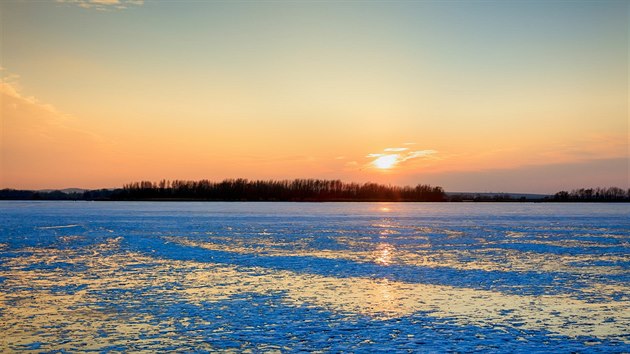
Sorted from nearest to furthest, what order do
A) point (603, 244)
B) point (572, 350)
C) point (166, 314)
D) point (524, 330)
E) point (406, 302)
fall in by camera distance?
point (572, 350)
point (524, 330)
point (166, 314)
point (406, 302)
point (603, 244)

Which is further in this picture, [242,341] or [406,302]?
[406,302]

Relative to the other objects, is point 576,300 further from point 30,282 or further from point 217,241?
point 217,241

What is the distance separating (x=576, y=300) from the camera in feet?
35.7

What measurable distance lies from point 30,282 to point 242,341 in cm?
722

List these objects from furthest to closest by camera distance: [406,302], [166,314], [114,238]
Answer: [114,238], [406,302], [166,314]

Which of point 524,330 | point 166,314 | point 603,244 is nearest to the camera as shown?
point 524,330

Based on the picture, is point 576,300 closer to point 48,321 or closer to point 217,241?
point 48,321

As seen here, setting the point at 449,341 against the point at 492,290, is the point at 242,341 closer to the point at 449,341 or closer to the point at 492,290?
the point at 449,341

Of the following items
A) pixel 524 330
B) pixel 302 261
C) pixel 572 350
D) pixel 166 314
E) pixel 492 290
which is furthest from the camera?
pixel 302 261

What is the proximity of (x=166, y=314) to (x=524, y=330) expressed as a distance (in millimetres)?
5790

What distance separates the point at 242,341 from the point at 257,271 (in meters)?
6.95

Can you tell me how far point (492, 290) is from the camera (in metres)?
12.0

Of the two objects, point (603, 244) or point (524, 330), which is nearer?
point (524, 330)

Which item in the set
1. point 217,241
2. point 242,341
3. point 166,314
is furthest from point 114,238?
point 242,341
